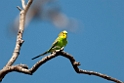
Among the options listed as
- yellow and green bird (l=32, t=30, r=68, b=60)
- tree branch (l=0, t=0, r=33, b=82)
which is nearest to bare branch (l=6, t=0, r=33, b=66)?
tree branch (l=0, t=0, r=33, b=82)

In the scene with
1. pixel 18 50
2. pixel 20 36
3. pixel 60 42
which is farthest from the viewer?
pixel 60 42

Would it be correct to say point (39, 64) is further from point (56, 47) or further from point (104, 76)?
point (56, 47)

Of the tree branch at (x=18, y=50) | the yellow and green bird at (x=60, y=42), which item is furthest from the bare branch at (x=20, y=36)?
the yellow and green bird at (x=60, y=42)

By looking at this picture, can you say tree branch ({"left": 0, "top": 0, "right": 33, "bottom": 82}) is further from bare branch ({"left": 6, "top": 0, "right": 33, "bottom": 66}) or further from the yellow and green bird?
the yellow and green bird

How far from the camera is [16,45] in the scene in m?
2.80

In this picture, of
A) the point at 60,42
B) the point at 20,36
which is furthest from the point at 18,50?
the point at 60,42

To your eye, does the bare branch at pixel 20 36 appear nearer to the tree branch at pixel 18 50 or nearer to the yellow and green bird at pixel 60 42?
the tree branch at pixel 18 50

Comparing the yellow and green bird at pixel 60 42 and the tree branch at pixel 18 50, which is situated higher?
the yellow and green bird at pixel 60 42

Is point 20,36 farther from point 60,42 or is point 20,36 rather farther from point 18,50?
point 60,42

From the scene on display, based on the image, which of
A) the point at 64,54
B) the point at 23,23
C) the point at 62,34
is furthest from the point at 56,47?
the point at 64,54

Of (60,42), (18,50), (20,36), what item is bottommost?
(18,50)

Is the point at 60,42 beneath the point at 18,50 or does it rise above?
above

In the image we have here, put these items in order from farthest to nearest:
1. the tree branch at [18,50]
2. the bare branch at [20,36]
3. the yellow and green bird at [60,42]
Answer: the yellow and green bird at [60,42] < the bare branch at [20,36] < the tree branch at [18,50]

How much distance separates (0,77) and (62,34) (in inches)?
43.2
